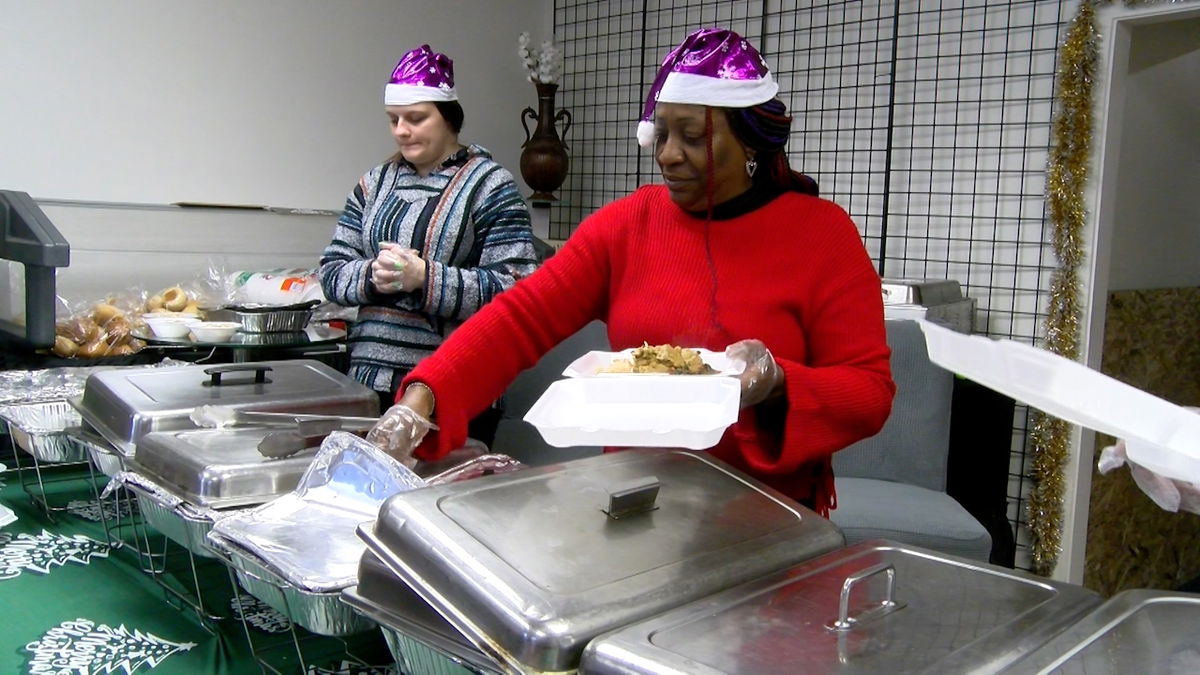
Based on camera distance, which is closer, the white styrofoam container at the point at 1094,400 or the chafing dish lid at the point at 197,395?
the white styrofoam container at the point at 1094,400

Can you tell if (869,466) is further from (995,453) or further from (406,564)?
(406,564)

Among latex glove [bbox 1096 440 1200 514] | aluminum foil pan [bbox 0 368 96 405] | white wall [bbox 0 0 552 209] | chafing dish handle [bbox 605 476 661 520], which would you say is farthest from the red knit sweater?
white wall [bbox 0 0 552 209]

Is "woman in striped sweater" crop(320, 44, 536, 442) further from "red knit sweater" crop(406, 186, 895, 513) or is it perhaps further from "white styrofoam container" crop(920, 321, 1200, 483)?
"white styrofoam container" crop(920, 321, 1200, 483)

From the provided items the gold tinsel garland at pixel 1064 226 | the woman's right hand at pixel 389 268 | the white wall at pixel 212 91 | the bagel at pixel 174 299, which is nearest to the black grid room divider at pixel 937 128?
the gold tinsel garland at pixel 1064 226

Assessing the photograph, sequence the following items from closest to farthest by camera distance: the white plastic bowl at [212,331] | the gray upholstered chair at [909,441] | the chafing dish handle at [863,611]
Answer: the chafing dish handle at [863,611] → the white plastic bowl at [212,331] → the gray upholstered chair at [909,441]

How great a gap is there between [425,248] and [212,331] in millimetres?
591

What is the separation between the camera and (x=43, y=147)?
270 centimetres

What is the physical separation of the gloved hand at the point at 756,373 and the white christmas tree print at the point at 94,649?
664 mm

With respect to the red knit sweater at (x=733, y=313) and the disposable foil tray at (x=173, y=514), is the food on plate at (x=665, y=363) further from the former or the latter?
the disposable foil tray at (x=173, y=514)

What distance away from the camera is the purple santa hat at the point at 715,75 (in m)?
1.15

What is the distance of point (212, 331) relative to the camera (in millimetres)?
2137

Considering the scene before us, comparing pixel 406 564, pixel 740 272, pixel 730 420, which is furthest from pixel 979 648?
pixel 740 272

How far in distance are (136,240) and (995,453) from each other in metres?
2.47

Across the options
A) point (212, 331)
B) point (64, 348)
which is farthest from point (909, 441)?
point (64, 348)
